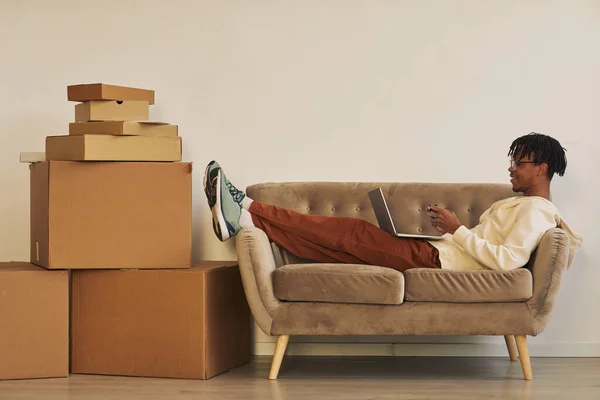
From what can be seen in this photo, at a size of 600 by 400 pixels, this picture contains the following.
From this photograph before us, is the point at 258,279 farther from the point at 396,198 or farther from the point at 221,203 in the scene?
the point at 396,198

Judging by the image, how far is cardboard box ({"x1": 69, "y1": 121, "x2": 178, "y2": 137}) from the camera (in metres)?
3.50

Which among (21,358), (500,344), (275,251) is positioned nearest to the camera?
(21,358)

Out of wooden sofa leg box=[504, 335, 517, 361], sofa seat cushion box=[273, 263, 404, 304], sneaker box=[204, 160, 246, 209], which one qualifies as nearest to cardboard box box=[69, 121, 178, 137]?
sneaker box=[204, 160, 246, 209]

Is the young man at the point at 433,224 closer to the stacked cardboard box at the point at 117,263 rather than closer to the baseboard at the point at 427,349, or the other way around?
the stacked cardboard box at the point at 117,263

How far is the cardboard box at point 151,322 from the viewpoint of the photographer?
3447 mm

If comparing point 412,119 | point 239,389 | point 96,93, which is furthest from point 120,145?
point 412,119

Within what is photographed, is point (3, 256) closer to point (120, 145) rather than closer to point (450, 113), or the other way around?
point (120, 145)

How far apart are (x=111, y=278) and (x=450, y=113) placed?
1.82 metres

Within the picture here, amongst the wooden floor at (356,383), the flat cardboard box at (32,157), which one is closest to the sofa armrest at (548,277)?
the wooden floor at (356,383)

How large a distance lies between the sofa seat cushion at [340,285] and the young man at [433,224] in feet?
0.83

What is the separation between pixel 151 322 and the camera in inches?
137

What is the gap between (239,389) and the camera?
128 inches

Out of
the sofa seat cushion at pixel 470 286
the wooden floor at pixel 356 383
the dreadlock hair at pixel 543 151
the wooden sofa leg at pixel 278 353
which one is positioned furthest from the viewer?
the dreadlock hair at pixel 543 151

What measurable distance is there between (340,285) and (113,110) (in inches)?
47.9
